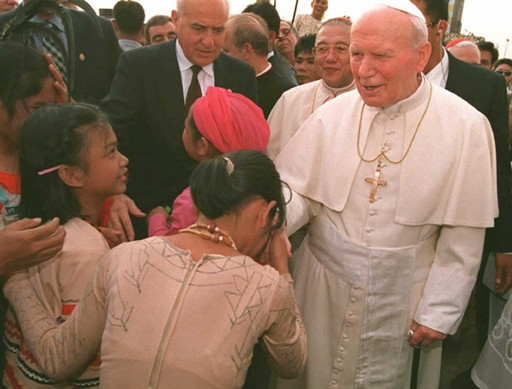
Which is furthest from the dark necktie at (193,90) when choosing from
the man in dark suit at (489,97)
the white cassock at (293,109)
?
the man in dark suit at (489,97)

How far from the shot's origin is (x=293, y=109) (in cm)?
389

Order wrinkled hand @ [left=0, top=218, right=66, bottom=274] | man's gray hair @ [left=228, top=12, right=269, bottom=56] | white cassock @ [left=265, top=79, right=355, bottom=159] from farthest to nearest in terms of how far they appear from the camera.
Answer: man's gray hair @ [left=228, top=12, right=269, bottom=56] → white cassock @ [left=265, top=79, right=355, bottom=159] → wrinkled hand @ [left=0, top=218, right=66, bottom=274]

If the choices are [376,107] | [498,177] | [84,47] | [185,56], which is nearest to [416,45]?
[376,107]

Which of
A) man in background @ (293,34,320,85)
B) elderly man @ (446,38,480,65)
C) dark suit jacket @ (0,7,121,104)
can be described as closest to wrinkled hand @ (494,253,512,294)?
dark suit jacket @ (0,7,121,104)

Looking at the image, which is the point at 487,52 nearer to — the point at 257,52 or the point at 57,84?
the point at 257,52

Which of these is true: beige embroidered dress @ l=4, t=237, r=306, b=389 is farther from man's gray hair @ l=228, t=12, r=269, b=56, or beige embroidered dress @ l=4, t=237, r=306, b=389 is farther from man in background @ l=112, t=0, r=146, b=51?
man in background @ l=112, t=0, r=146, b=51

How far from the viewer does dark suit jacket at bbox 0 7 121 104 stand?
3656mm

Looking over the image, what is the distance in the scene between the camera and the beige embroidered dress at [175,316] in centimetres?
173

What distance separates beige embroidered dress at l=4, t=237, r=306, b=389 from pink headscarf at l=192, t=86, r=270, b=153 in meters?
0.88

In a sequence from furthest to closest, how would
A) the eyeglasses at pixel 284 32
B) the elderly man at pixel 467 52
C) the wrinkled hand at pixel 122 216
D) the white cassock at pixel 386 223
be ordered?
1. the eyeglasses at pixel 284 32
2. the elderly man at pixel 467 52
3. the white cassock at pixel 386 223
4. the wrinkled hand at pixel 122 216

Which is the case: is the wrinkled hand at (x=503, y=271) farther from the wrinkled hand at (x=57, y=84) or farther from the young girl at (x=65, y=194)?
the wrinkled hand at (x=57, y=84)

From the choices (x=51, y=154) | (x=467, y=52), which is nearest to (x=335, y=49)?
(x=51, y=154)

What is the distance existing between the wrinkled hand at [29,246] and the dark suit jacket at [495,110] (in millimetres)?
2463

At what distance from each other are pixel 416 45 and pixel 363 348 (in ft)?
4.91
